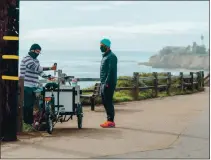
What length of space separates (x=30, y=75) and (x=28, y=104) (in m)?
0.58

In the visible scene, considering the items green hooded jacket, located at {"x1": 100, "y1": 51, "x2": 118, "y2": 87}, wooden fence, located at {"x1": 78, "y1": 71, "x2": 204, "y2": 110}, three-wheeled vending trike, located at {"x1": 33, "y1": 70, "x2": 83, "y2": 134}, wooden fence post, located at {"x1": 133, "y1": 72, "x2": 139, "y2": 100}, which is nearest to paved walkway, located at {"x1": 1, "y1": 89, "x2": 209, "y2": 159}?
three-wheeled vending trike, located at {"x1": 33, "y1": 70, "x2": 83, "y2": 134}

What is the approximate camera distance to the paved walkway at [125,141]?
723cm

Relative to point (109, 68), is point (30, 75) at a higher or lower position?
lower

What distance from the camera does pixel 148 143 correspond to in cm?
816

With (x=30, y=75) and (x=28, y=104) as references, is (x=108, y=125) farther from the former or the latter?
(x=30, y=75)

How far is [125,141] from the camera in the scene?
8312mm

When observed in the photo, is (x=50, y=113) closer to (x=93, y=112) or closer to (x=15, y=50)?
(x=15, y=50)

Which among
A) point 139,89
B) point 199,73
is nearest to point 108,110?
point 139,89

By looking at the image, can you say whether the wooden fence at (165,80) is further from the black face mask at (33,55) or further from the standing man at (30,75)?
the black face mask at (33,55)

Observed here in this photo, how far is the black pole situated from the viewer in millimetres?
8102

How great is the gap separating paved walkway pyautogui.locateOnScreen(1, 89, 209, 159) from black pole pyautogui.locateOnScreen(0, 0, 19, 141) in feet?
1.22

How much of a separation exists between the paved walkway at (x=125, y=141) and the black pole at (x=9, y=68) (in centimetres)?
37

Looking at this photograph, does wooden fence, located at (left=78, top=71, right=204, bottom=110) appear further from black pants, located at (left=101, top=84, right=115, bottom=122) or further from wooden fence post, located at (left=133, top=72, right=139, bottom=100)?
black pants, located at (left=101, top=84, right=115, bottom=122)

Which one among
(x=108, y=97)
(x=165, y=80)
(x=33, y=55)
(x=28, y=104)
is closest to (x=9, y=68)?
(x=33, y=55)
